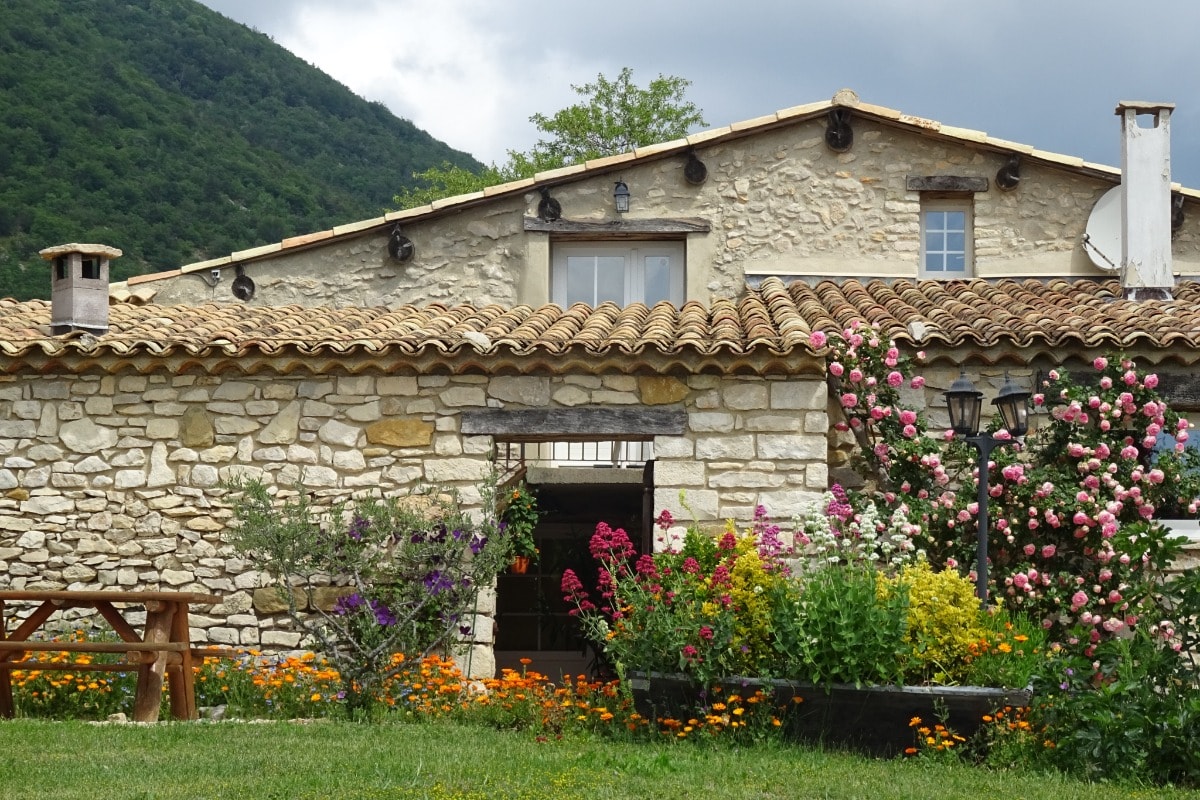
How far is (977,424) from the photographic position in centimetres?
948

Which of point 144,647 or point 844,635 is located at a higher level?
point 844,635

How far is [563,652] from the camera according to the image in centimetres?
1468

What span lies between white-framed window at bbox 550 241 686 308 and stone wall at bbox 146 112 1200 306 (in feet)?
0.89

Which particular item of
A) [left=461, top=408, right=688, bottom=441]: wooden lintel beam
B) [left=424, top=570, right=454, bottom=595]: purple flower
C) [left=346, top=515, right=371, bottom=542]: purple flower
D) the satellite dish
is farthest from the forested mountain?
the satellite dish

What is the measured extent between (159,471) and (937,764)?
Answer: 618 centimetres

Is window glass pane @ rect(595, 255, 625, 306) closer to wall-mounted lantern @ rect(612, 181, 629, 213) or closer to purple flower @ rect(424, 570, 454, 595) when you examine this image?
wall-mounted lantern @ rect(612, 181, 629, 213)

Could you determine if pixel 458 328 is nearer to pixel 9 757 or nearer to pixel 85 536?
pixel 85 536

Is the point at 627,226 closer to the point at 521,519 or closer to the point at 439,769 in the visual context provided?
the point at 521,519

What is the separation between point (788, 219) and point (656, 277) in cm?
150

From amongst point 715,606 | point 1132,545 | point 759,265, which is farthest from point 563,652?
→ point 1132,545

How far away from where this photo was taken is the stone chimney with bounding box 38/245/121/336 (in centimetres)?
1129

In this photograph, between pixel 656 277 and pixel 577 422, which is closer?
pixel 577 422

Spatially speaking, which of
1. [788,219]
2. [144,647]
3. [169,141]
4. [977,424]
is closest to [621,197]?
[788,219]

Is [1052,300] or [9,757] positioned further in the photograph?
[1052,300]
